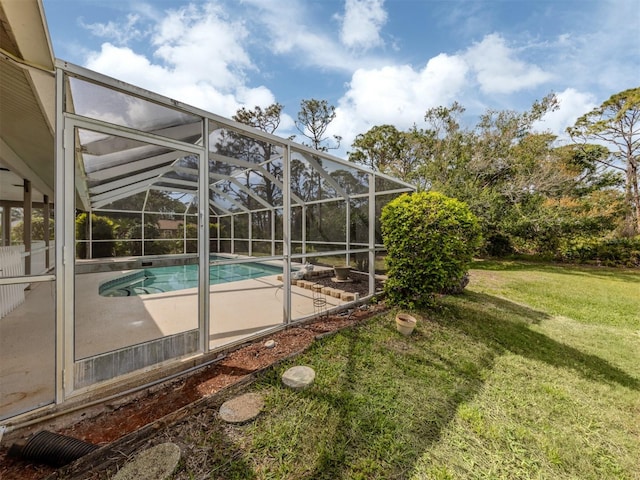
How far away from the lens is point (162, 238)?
23.9 feet

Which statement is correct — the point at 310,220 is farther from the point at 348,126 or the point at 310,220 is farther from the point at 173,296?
the point at 348,126

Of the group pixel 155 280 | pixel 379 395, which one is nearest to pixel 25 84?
pixel 379 395

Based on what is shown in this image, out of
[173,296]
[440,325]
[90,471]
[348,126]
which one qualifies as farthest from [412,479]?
[348,126]

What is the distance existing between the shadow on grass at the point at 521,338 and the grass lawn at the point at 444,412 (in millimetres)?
26

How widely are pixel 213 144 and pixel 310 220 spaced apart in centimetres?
349

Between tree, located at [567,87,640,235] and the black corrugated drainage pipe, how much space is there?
20.2 metres

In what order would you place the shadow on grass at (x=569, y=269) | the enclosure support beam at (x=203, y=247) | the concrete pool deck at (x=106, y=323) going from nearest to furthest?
the concrete pool deck at (x=106, y=323)
the enclosure support beam at (x=203, y=247)
the shadow on grass at (x=569, y=269)

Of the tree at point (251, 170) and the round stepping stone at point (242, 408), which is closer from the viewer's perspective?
the round stepping stone at point (242, 408)

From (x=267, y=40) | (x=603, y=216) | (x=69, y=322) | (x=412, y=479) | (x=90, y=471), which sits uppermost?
(x=267, y=40)

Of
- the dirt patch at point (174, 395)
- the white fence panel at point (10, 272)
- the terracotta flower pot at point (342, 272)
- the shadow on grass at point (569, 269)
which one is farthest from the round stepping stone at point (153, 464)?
the shadow on grass at point (569, 269)

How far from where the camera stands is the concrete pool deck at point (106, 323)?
2424 millimetres

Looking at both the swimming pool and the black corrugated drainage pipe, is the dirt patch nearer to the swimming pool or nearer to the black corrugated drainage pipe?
the black corrugated drainage pipe

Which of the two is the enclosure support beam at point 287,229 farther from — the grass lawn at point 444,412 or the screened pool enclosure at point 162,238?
the grass lawn at point 444,412

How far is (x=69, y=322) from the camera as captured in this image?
6.90 ft
